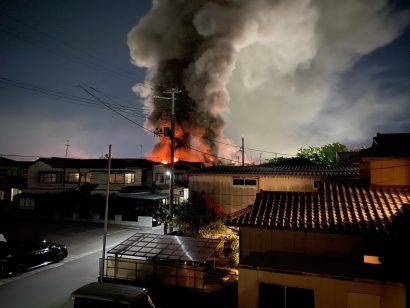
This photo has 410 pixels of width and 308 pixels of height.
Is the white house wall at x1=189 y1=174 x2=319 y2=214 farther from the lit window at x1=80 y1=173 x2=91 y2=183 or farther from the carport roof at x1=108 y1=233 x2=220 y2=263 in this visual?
the lit window at x1=80 y1=173 x2=91 y2=183

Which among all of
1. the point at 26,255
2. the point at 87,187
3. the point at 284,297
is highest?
the point at 87,187

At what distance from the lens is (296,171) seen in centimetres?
2066

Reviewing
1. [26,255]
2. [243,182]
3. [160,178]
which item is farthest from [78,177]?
[243,182]

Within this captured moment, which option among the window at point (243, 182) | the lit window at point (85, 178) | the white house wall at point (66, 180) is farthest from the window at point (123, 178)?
the window at point (243, 182)

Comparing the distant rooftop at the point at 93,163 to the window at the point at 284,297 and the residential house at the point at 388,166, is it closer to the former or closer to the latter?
the residential house at the point at 388,166

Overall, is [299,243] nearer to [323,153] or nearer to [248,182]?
[248,182]

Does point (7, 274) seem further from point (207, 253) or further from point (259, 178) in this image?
point (259, 178)

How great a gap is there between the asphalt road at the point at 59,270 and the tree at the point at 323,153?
1068 inches

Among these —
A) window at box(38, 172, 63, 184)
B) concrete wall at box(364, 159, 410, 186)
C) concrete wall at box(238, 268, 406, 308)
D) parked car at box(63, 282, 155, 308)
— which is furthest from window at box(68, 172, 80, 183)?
concrete wall at box(364, 159, 410, 186)

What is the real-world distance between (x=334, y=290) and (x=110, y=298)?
6.68 meters

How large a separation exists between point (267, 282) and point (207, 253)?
4.35 m

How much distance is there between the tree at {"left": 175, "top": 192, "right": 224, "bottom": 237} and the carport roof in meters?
3.99

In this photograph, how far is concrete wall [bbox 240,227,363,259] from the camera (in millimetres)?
9578

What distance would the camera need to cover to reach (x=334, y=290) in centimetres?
821
